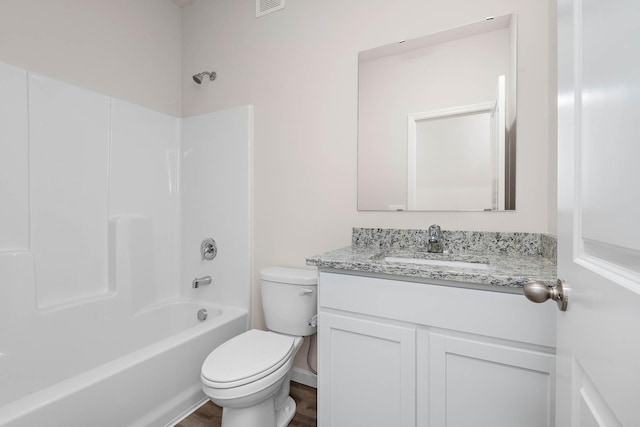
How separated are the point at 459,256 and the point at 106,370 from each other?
1.60m

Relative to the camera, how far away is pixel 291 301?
5.45 feet

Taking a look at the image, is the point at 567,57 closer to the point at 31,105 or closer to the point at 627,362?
the point at 627,362

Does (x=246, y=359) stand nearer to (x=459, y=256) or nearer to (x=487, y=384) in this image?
(x=487, y=384)

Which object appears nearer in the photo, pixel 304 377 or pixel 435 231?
pixel 435 231

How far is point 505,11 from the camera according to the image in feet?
4.54

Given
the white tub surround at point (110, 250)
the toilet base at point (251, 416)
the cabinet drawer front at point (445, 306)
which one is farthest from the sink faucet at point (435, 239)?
the white tub surround at point (110, 250)

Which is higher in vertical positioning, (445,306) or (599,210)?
(599,210)

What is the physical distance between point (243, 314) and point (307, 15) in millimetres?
1965

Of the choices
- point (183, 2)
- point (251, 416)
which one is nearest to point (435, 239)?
point (251, 416)

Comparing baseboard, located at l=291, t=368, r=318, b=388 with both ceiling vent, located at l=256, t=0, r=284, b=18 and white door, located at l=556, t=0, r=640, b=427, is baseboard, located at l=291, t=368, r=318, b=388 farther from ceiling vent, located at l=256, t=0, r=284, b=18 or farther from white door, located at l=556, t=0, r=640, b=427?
ceiling vent, located at l=256, t=0, r=284, b=18

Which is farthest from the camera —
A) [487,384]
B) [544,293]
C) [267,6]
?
[267,6]

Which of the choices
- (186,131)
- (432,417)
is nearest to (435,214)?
(432,417)

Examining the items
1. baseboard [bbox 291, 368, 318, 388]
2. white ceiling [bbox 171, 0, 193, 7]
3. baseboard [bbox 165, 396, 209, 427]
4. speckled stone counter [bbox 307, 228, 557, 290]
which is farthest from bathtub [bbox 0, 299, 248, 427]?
white ceiling [bbox 171, 0, 193, 7]

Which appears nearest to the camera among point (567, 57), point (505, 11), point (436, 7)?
point (567, 57)
